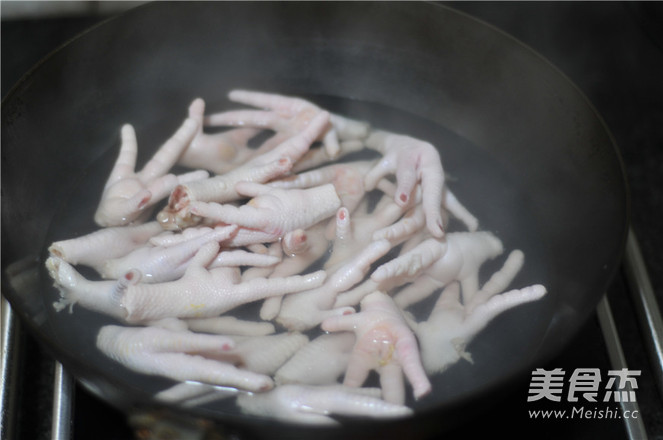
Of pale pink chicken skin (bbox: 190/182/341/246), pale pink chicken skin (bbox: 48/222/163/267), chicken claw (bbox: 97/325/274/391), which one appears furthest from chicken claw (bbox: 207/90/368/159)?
chicken claw (bbox: 97/325/274/391)

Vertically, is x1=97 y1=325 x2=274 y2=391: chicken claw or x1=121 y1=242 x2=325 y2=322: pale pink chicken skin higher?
x1=121 y1=242 x2=325 y2=322: pale pink chicken skin

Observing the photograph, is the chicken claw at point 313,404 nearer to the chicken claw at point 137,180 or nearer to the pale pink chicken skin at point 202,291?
the pale pink chicken skin at point 202,291

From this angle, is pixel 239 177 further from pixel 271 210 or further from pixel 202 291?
pixel 202 291

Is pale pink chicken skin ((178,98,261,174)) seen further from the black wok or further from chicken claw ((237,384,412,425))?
chicken claw ((237,384,412,425))

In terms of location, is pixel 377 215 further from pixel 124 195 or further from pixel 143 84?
pixel 143 84

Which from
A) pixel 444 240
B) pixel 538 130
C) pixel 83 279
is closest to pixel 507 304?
pixel 444 240

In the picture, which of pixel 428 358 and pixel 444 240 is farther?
pixel 444 240

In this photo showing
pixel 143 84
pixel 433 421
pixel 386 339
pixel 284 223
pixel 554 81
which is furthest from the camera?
pixel 143 84
